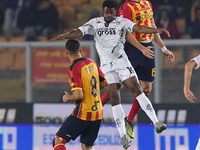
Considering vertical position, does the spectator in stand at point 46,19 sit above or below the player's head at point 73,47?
above

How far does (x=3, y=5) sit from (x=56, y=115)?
4.64 meters

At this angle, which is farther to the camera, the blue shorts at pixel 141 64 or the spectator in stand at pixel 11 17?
the spectator in stand at pixel 11 17

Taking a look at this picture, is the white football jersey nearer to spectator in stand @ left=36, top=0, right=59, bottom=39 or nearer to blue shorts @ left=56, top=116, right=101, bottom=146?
blue shorts @ left=56, top=116, right=101, bottom=146

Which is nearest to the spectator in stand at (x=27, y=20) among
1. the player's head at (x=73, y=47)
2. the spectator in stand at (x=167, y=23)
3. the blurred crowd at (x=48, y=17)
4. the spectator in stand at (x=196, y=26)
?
the blurred crowd at (x=48, y=17)

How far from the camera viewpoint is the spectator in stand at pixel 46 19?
10.8m

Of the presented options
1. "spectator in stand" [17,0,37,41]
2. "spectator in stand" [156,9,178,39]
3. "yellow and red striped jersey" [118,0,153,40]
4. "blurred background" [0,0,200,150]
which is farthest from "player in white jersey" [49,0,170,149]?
"spectator in stand" [17,0,37,41]

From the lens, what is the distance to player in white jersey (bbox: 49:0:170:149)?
19.2 ft

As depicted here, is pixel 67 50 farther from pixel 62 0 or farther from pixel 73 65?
pixel 62 0

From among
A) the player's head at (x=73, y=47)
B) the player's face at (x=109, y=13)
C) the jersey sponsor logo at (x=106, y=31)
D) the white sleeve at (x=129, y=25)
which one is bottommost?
the player's head at (x=73, y=47)

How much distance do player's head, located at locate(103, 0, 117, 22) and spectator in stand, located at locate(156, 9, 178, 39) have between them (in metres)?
4.57

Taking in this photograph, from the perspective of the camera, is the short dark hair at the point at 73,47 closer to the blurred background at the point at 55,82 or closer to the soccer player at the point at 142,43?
the soccer player at the point at 142,43

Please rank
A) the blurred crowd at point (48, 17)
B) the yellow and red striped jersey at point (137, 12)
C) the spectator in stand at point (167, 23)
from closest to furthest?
the yellow and red striped jersey at point (137, 12), the spectator in stand at point (167, 23), the blurred crowd at point (48, 17)

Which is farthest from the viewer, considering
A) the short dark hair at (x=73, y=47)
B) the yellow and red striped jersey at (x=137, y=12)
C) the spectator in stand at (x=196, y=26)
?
the spectator in stand at (x=196, y=26)

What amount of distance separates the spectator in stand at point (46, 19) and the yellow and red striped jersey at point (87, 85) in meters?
5.96
